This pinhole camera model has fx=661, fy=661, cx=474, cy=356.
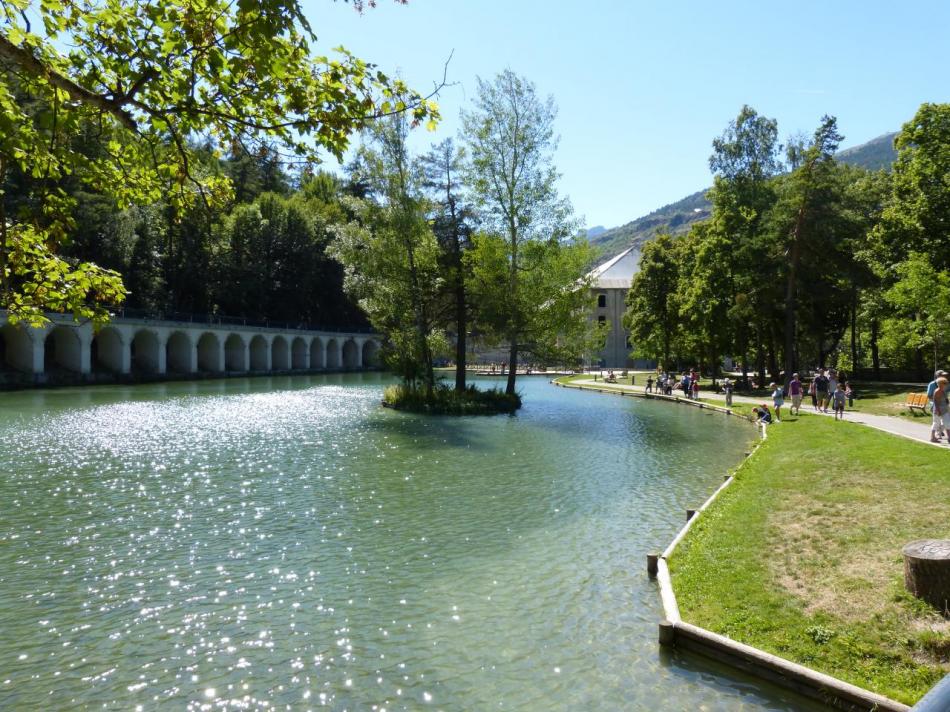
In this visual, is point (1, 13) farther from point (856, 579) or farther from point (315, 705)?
point (856, 579)

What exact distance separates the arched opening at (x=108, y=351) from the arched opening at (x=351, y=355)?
3604 cm

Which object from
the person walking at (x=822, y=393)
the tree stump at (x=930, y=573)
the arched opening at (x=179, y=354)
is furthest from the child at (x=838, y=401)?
the arched opening at (x=179, y=354)

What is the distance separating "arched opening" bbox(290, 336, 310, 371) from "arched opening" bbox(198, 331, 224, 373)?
1256 cm

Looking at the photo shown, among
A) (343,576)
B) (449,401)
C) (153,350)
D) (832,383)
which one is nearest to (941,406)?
(832,383)

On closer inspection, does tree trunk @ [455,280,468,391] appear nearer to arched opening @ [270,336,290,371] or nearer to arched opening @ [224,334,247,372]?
arched opening @ [224,334,247,372]

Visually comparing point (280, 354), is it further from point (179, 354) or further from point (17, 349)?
point (17, 349)

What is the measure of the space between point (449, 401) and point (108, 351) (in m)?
37.3

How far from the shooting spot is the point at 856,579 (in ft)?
29.3

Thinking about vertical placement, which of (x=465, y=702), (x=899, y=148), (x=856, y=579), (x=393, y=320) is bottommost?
(x=465, y=702)

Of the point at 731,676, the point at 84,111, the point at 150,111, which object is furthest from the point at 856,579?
the point at 84,111

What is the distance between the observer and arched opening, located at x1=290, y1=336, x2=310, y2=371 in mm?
80625

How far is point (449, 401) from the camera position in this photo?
116 ft

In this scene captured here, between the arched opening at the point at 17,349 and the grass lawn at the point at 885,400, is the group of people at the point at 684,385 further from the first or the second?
the arched opening at the point at 17,349

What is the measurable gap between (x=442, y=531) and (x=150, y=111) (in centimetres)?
967
